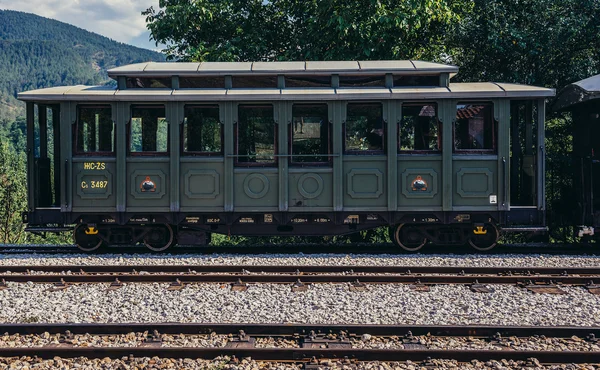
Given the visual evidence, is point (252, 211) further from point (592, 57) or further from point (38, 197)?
point (592, 57)

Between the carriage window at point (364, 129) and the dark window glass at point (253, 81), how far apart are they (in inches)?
60.8

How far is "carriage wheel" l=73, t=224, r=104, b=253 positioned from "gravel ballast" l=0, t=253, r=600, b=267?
39cm

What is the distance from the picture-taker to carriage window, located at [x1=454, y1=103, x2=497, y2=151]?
947 centimetres

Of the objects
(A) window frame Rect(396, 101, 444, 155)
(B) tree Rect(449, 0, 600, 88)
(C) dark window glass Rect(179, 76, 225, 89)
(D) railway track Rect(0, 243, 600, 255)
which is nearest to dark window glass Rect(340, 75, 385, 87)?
(A) window frame Rect(396, 101, 444, 155)

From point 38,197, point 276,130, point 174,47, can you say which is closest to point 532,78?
point 276,130

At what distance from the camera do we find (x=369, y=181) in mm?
9461

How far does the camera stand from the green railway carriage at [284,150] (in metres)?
9.40

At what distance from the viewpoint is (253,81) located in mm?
9578

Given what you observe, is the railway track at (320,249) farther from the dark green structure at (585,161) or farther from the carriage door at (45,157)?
the carriage door at (45,157)

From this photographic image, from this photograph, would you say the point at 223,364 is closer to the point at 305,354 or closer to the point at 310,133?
the point at 305,354

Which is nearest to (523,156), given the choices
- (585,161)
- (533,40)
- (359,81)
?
(585,161)

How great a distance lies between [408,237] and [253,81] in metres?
4.15

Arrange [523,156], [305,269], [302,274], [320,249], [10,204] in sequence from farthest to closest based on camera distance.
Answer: [10,204] → [320,249] → [523,156] → [305,269] → [302,274]

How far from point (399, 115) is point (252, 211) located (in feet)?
10.5
